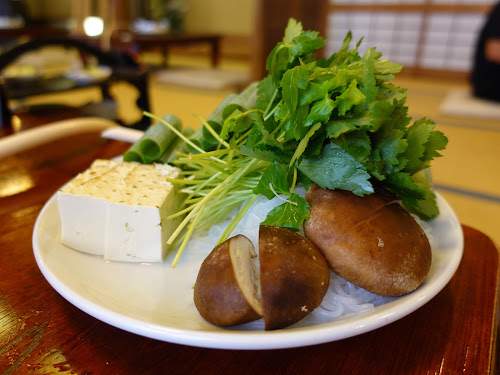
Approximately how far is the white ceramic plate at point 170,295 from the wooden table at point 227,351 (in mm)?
57

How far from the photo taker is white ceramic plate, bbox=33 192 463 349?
0.62 metres

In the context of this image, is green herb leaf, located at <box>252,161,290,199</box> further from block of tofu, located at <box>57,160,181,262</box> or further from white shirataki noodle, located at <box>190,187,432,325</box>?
block of tofu, located at <box>57,160,181,262</box>

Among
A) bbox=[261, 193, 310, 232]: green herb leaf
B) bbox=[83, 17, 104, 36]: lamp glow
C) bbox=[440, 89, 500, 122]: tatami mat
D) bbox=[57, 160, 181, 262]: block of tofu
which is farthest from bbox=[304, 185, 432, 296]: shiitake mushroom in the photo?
bbox=[83, 17, 104, 36]: lamp glow

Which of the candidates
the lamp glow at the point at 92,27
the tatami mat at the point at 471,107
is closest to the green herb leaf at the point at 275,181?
the tatami mat at the point at 471,107

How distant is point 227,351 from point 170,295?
0.20 m

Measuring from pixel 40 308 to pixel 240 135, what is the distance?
70 cm

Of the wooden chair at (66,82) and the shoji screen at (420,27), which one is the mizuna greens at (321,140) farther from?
the shoji screen at (420,27)

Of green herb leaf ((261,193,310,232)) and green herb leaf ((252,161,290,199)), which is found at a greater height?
green herb leaf ((252,161,290,199))

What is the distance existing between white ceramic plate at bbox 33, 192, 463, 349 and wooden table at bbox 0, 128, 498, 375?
0.06 metres

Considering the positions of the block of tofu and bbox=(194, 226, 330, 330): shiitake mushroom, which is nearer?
bbox=(194, 226, 330, 330): shiitake mushroom

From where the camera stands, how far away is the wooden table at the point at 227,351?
2.20ft

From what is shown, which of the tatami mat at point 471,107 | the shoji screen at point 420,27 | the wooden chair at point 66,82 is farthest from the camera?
the shoji screen at point 420,27

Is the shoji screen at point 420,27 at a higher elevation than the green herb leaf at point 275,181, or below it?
higher

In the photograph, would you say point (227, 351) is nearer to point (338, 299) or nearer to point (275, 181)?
point (338, 299)
